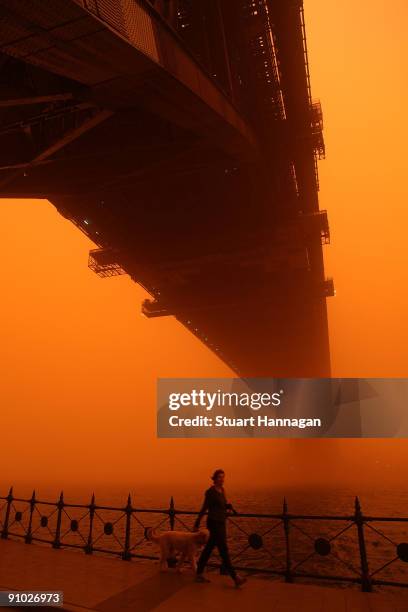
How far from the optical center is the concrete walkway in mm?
6062

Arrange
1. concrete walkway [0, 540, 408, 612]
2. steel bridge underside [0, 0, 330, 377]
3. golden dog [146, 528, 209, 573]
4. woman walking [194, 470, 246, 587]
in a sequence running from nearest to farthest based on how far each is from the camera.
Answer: concrete walkway [0, 540, 408, 612] < steel bridge underside [0, 0, 330, 377] < woman walking [194, 470, 246, 587] < golden dog [146, 528, 209, 573]

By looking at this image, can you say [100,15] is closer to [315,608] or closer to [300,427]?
[315,608]

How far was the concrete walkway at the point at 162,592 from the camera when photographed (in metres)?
6.06

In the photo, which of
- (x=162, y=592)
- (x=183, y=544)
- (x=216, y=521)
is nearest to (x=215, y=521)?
(x=216, y=521)

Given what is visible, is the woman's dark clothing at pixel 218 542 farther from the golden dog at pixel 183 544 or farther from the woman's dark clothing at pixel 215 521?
the golden dog at pixel 183 544

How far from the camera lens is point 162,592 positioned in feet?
21.9

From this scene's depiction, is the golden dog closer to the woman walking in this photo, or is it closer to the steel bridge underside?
the woman walking

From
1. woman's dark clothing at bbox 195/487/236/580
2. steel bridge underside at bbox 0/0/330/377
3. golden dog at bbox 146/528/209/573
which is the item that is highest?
steel bridge underside at bbox 0/0/330/377

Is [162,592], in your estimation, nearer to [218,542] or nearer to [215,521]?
[218,542]

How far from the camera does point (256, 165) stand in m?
19.3

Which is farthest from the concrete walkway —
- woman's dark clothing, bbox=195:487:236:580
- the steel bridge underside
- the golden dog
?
the steel bridge underside

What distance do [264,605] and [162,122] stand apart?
1151 cm

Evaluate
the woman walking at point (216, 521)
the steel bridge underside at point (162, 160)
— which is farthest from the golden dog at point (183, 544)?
the steel bridge underside at point (162, 160)

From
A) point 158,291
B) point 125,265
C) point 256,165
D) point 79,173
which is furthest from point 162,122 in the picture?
point 158,291
